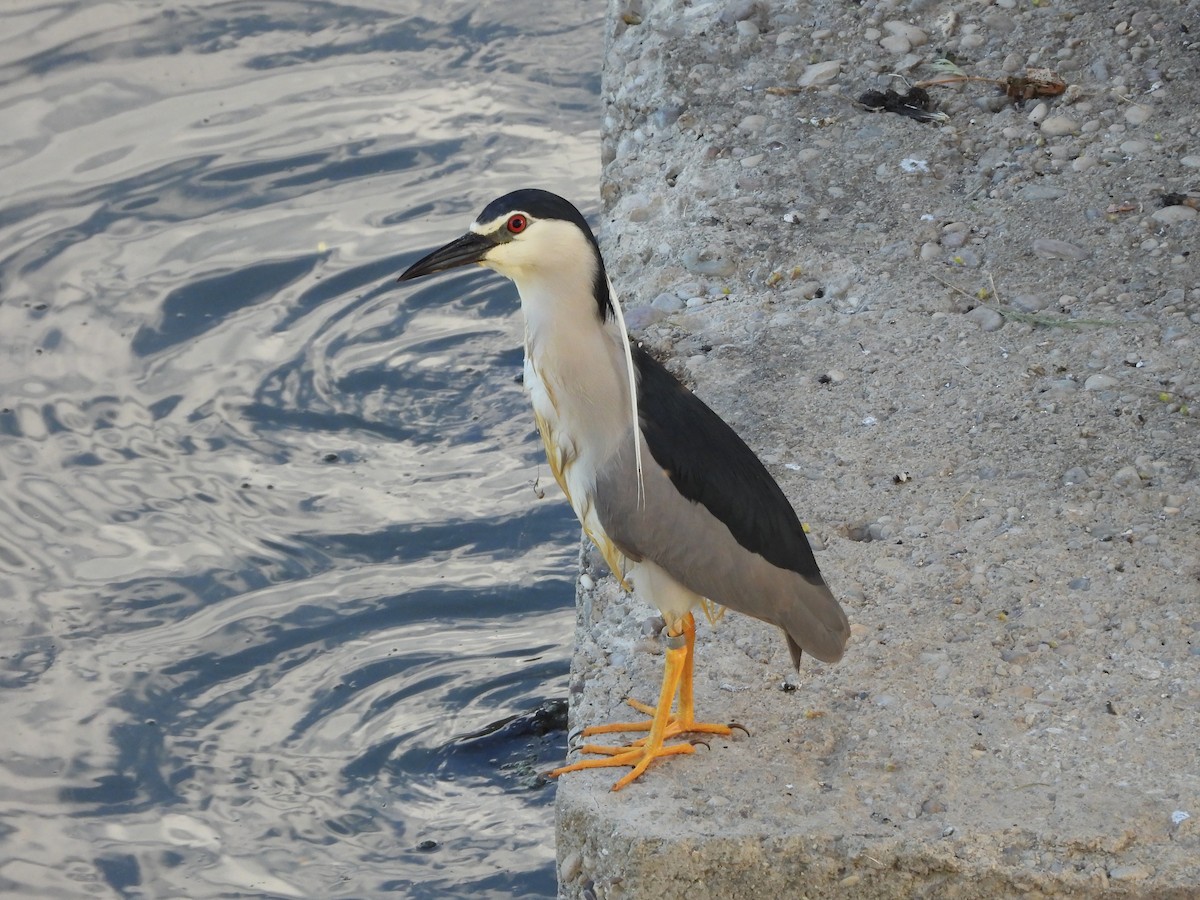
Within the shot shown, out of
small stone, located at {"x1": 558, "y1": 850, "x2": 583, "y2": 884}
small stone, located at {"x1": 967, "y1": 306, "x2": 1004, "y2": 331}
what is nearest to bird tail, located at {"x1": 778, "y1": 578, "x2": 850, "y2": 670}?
small stone, located at {"x1": 558, "y1": 850, "x2": 583, "y2": 884}

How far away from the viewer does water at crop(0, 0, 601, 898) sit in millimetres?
4402

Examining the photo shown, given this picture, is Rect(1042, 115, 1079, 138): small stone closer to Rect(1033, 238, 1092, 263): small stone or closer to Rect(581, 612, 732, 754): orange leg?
Rect(1033, 238, 1092, 263): small stone

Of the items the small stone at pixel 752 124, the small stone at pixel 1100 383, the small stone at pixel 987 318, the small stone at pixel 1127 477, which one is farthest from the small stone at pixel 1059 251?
the small stone at pixel 752 124

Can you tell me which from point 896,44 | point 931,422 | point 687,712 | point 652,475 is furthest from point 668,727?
point 896,44

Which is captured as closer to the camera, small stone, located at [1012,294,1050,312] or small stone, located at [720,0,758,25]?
small stone, located at [1012,294,1050,312]

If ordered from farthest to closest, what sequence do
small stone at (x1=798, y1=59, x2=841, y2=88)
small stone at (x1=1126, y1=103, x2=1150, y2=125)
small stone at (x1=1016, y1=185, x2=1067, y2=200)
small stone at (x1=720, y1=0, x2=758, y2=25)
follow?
1. small stone at (x1=720, y1=0, x2=758, y2=25)
2. small stone at (x1=798, y1=59, x2=841, y2=88)
3. small stone at (x1=1126, y1=103, x2=1150, y2=125)
4. small stone at (x1=1016, y1=185, x2=1067, y2=200)

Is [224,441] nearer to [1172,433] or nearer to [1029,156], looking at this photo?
[1029,156]

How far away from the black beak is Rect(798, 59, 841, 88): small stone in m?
2.48

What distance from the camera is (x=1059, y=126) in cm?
486

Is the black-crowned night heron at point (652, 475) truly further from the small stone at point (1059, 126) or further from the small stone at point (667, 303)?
the small stone at point (1059, 126)

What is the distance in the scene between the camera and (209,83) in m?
7.57

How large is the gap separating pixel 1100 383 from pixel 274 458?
3129 mm

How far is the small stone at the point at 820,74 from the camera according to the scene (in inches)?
205

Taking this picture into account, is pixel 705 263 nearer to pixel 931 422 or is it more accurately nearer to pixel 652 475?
pixel 931 422
